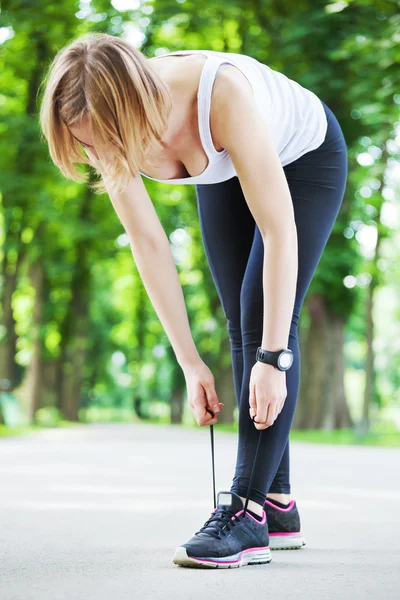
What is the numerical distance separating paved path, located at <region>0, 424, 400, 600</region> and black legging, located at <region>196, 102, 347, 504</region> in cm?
30

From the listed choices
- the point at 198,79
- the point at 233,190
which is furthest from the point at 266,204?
the point at 233,190

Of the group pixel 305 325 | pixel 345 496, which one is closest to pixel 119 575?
pixel 345 496

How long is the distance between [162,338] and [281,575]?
28.9 m

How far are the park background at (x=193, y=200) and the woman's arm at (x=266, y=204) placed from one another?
8259 mm

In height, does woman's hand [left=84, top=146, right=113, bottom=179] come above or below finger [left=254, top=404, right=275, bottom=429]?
above

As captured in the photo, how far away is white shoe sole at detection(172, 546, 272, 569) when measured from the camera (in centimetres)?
249

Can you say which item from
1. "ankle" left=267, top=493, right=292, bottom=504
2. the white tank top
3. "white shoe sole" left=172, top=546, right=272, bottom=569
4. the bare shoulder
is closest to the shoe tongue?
"white shoe sole" left=172, top=546, right=272, bottom=569

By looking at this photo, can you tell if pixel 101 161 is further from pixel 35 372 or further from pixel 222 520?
pixel 35 372

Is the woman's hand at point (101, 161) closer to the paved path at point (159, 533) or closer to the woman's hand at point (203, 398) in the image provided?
the woman's hand at point (203, 398)

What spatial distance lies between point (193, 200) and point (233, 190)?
1665cm

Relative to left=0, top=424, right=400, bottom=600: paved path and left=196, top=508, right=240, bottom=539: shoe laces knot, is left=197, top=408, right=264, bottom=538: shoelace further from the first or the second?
left=0, top=424, right=400, bottom=600: paved path

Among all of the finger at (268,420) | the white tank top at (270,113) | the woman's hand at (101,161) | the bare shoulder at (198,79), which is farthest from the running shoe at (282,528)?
the bare shoulder at (198,79)

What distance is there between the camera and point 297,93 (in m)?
2.87

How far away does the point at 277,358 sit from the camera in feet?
8.43
